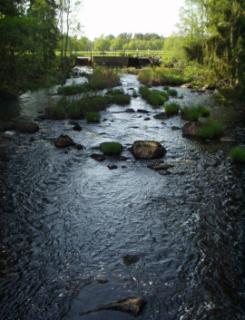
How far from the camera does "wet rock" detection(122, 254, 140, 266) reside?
873cm

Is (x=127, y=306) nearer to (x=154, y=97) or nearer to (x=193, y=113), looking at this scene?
(x=193, y=113)

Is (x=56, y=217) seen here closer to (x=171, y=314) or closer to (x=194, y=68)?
(x=171, y=314)

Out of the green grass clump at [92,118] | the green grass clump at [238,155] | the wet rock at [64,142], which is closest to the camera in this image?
the green grass clump at [238,155]

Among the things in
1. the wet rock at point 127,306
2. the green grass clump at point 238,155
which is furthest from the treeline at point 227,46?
the wet rock at point 127,306

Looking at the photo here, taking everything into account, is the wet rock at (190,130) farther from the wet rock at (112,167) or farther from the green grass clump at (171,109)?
the wet rock at (112,167)

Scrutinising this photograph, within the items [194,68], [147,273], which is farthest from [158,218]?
[194,68]

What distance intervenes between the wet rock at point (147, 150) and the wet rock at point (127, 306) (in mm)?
9892

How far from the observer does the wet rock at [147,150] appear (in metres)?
16.8

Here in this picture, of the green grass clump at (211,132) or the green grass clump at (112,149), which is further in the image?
the green grass clump at (211,132)

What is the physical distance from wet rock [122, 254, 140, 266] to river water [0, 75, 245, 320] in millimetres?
141

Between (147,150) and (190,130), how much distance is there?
15.5ft

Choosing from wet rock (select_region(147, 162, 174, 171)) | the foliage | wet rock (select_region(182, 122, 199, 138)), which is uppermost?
the foliage

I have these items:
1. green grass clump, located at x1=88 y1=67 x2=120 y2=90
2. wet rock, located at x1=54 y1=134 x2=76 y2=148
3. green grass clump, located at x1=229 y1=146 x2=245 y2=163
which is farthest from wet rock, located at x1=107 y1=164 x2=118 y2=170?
green grass clump, located at x1=88 y1=67 x2=120 y2=90

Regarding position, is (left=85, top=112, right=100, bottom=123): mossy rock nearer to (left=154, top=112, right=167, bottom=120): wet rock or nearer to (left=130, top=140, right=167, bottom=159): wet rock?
(left=154, top=112, right=167, bottom=120): wet rock
